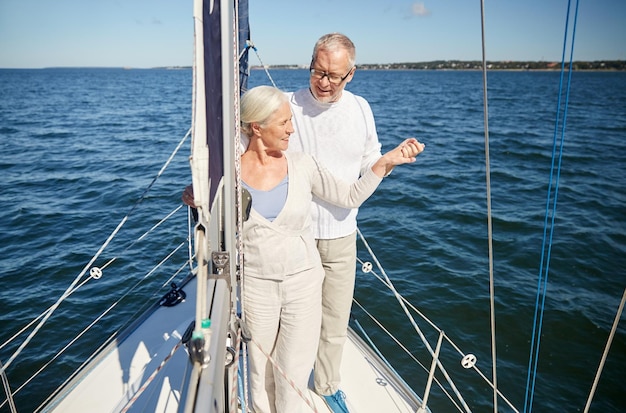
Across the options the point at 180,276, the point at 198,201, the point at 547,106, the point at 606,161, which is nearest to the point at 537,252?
the point at 180,276

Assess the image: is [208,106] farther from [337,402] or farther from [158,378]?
[337,402]

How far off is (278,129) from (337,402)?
1.95 meters

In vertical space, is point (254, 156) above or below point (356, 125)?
below

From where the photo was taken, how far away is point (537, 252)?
8.30 m

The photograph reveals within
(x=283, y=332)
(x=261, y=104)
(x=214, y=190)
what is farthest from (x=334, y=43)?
(x=283, y=332)

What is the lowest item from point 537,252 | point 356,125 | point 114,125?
point 537,252

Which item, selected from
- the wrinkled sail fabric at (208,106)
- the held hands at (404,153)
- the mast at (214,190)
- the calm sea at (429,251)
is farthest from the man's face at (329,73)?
the calm sea at (429,251)

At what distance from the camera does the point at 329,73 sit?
2.11 metres

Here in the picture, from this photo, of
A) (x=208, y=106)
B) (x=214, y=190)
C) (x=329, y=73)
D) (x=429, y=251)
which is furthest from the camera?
(x=429, y=251)

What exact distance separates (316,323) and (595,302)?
259 inches

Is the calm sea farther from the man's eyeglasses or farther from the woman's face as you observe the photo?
the woman's face

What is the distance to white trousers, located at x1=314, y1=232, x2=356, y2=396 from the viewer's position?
2541 millimetres

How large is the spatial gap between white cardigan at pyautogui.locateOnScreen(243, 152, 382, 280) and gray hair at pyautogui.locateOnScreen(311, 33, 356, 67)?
0.54 m

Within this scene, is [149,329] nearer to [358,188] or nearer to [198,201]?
[358,188]
